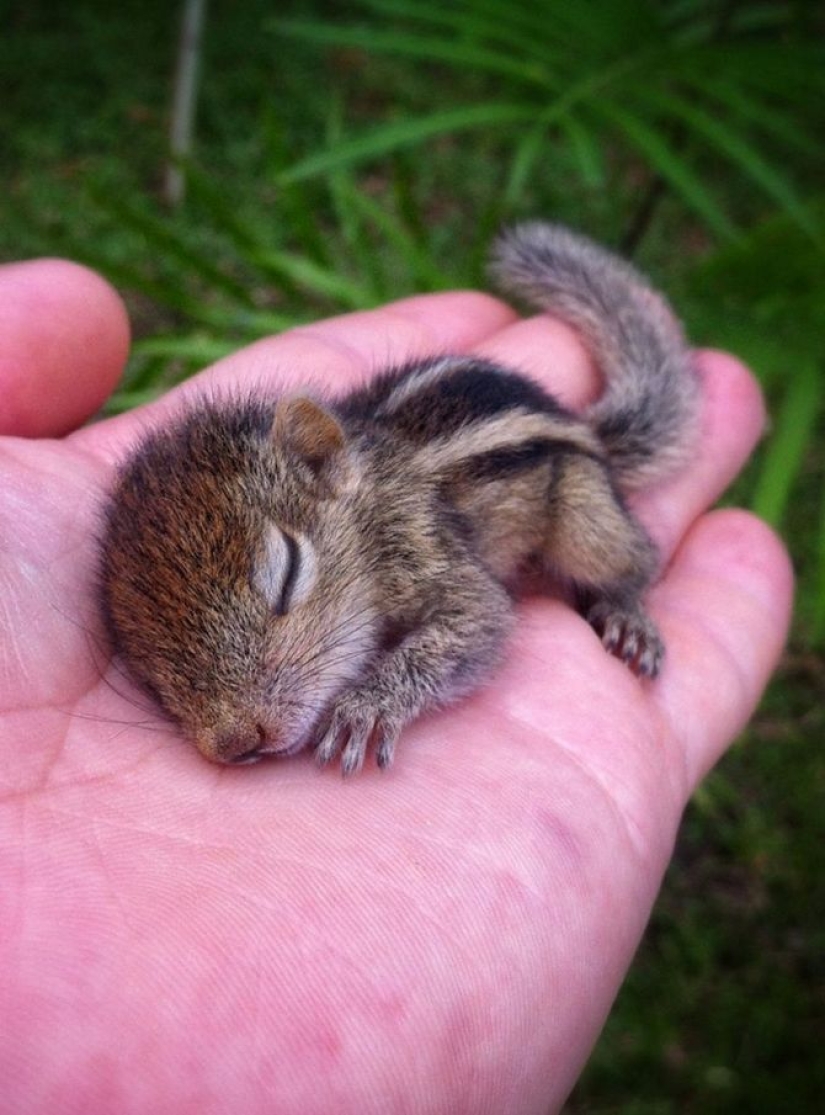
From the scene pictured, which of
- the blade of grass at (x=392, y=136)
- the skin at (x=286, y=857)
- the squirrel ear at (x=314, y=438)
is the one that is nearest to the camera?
the skin at (x=286, y=857)

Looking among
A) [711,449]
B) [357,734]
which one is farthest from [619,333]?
[357,734]

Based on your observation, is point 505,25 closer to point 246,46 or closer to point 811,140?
point 811,140

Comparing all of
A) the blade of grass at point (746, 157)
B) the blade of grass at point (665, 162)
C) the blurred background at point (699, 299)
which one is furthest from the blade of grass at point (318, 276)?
the blade of grass at point (746, 157)

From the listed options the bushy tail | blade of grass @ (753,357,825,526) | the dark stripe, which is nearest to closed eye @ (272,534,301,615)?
the dark stripe

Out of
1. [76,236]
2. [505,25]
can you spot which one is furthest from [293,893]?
[76,236]

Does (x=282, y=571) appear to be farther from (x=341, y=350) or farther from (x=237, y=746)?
(x=341, y=350)

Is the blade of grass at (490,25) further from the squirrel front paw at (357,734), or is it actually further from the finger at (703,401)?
the squirrel front paw at (357,734)
